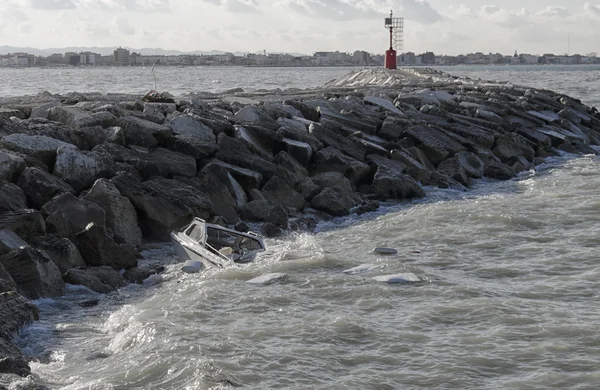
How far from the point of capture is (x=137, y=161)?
15.3 m

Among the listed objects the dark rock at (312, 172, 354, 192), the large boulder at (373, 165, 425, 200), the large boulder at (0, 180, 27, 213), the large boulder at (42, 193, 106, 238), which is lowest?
the large boulder at (373, 165, 425, 200)

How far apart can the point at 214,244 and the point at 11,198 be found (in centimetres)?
333

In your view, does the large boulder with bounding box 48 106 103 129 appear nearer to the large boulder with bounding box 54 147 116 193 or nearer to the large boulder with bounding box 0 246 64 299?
the large boulder with bounding box 54 147 116 193

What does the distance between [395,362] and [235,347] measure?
5.92 feet

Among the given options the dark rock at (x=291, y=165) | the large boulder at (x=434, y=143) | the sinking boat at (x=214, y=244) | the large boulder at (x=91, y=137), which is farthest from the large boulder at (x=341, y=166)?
the sinking boat at (x=214, y=244)

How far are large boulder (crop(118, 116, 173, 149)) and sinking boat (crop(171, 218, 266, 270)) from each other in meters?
3.77

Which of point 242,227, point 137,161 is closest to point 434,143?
point 242,227

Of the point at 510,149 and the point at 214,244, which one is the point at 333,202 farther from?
the point at 510,149

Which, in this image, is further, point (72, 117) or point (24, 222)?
point (72, 117)

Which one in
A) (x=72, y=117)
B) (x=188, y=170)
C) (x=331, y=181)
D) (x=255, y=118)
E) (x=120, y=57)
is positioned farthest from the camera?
(x=120, y=57)

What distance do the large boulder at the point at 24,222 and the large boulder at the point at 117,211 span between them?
122 centimetres

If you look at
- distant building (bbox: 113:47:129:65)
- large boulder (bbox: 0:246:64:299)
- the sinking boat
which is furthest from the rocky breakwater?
distant building (bbox: 113:47:129:65)

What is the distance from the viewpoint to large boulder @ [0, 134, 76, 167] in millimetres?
14617

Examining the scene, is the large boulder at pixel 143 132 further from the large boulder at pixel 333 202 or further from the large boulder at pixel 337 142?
the large boulder at pixel 337 142
